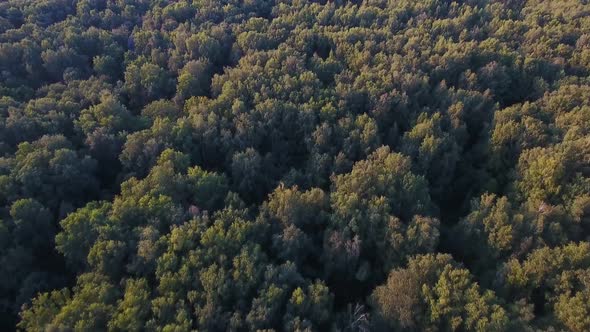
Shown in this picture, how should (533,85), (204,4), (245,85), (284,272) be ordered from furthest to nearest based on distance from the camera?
(204,4) < (533,85) < (245,85) < (284,272)

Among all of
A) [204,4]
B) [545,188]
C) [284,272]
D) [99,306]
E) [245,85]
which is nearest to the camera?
[99,306]

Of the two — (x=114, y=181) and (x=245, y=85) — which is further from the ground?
(x=245, y=85)

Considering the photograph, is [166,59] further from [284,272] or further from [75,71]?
[284,272]

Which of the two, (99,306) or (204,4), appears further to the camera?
(204,4)

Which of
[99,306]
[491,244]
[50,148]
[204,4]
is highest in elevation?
[204,4]

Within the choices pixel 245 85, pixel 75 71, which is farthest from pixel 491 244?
pixel 75 71

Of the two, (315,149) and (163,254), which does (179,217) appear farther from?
(315,149)
